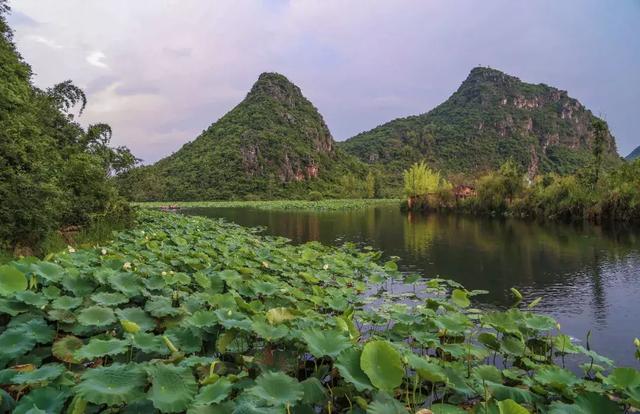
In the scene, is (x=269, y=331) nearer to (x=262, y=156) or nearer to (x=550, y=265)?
(x=550, y=265)

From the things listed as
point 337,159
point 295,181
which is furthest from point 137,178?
point 337,159

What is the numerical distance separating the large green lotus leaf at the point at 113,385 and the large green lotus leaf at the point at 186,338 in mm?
700

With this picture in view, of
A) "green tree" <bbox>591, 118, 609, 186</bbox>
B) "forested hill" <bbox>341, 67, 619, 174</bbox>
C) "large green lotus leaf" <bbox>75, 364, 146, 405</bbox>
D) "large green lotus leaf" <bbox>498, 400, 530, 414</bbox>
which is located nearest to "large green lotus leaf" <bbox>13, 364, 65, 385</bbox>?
"large green lotus leaf" <bbox>75, 364, 146, 405</bbox>

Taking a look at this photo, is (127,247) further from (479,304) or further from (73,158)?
(479,304)

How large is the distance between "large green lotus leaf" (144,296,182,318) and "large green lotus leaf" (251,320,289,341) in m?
1.02

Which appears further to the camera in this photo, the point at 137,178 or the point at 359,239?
the point at 359,239

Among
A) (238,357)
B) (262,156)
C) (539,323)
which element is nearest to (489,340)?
(539,323)

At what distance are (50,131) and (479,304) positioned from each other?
1111 centimetres

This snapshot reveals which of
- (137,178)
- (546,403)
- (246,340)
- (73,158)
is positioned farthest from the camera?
(137,178)

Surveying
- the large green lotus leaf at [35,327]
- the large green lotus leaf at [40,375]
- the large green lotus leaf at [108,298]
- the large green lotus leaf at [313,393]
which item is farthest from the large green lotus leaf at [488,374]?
the large green lotus leaf at [35,327]

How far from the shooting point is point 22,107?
8078 mm

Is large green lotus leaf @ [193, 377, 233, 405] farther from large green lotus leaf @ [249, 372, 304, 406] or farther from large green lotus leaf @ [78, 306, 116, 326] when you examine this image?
large green lotus leaf @ [78, 306, 116, 326]

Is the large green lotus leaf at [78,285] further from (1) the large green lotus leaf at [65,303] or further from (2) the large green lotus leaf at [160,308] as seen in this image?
(2) the large green lotus leaf at [160,308]

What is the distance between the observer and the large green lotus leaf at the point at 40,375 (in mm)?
2350
